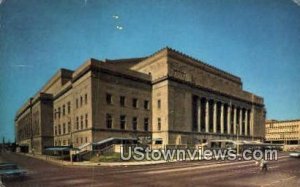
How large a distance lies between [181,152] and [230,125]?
21.3 metres

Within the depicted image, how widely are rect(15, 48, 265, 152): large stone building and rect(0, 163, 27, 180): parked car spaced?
1.14m

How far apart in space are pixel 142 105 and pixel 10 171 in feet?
67.6

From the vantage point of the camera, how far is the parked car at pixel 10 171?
800cm

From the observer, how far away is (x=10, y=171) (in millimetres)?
8219

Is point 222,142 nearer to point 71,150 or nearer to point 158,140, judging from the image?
point 158,140

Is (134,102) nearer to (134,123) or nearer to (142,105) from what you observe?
(142,105)

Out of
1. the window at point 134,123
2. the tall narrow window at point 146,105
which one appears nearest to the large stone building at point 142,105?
the window at point 134,123

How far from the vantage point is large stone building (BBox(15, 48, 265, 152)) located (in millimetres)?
9508

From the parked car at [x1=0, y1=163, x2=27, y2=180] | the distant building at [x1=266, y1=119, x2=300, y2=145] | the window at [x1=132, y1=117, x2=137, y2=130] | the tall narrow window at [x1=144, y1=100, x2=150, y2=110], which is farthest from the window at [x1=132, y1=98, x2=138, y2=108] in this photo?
the distant building at [x1=266, y1=119, x2=300, y2=145]

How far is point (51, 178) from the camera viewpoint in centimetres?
934

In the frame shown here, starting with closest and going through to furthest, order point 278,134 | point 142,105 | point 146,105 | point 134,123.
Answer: point 134,123 < point 142,105 < point 146,105 < point 278,134

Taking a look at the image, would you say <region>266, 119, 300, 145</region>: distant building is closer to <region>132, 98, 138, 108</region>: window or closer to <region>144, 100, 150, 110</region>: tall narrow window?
<region>144, 100, 150, 110</region>: tall narrow window

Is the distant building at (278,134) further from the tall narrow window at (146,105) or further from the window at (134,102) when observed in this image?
the window at (134,102)

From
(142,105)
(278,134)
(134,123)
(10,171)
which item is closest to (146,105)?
(142,105)
